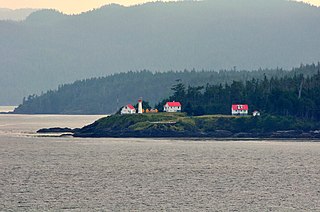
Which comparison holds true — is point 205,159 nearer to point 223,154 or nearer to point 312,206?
point 223,154

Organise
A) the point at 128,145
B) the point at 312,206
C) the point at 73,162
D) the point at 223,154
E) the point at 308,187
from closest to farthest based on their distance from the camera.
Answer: the point at 312,206
the point at 308,187
the point at 73,162
the point at 223,154
the point at 128,145

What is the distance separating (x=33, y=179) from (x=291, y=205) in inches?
1661

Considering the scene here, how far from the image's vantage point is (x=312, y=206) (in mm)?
91500

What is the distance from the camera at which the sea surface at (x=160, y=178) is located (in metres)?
93.2

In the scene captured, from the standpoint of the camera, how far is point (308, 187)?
4252 inches

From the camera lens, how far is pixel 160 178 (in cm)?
11862

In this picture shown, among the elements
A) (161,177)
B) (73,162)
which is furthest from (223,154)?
(161,177)

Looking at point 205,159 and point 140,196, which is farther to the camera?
point 205,159

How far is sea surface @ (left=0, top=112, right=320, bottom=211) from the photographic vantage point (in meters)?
93.2

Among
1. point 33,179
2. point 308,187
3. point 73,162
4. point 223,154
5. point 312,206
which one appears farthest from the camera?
point 223,154

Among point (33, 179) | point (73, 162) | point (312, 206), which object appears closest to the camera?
point (312, 206)

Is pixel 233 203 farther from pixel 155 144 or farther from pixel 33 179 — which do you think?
pixel 155 144

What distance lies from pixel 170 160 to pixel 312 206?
197 ft

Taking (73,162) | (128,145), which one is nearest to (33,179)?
(73,162)
